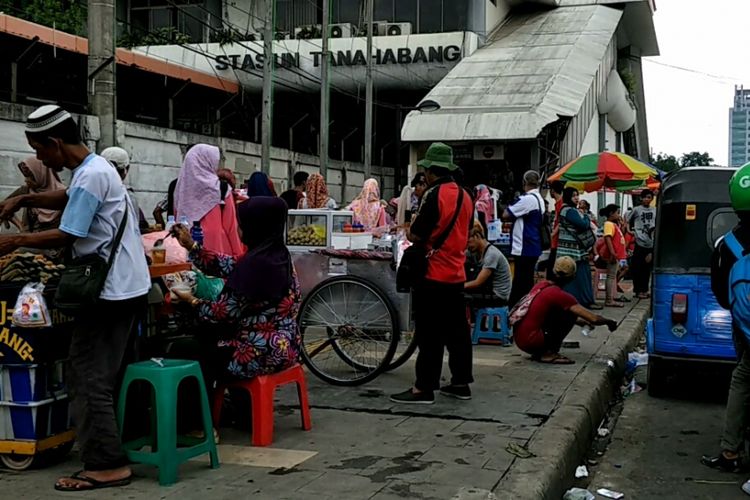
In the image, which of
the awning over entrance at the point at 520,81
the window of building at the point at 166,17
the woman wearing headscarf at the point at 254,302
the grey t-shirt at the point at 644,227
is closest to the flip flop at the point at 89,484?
the woman wearing headscarf at the point at 254,302

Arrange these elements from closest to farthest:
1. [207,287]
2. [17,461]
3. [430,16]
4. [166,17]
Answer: [17,461] → [207,287] → [430,16] → [166,17]

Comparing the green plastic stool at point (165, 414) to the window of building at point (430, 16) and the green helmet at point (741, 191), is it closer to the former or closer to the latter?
the green helmet at point (741, 191)

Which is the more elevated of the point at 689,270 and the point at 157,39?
the point at 157,39

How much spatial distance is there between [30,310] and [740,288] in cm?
384

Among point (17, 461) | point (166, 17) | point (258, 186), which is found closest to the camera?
point (17, 461)

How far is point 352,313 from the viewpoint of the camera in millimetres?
6633

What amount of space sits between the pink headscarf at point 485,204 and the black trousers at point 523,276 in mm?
1302

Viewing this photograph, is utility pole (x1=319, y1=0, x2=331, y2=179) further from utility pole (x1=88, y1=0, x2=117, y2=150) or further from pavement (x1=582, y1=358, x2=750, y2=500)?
pavement (x1=582, y1=358, x2=750, y2=500)

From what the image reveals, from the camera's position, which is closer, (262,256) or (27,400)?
(27,400)

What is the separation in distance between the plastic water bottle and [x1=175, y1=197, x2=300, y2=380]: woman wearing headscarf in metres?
1.55

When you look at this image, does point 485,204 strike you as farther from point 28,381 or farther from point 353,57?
point 353,57

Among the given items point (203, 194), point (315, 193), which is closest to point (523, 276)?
point (315, 193)

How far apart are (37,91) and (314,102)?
14496 mm

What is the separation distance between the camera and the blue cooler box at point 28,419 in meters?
4.34
